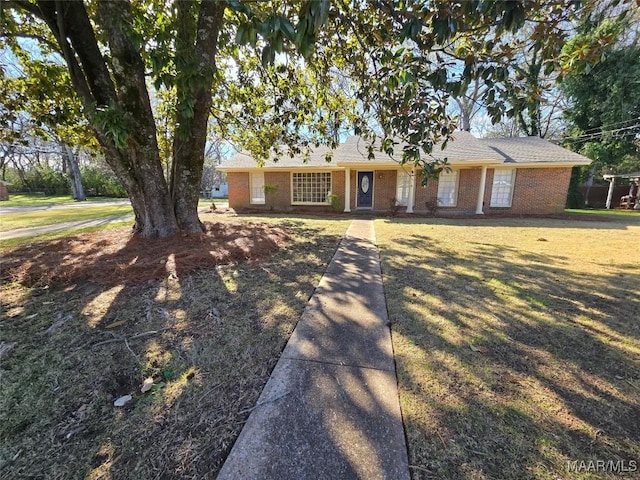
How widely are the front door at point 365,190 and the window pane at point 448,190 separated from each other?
3312 millimetres

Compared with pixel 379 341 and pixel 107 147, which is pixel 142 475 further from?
pixel 107 147

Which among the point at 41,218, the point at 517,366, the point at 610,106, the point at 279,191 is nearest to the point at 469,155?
the point at 279,191

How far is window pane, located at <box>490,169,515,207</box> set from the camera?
13.1 metres

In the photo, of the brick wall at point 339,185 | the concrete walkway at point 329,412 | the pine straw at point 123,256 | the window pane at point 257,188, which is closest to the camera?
the concrete walkway at point 329,412

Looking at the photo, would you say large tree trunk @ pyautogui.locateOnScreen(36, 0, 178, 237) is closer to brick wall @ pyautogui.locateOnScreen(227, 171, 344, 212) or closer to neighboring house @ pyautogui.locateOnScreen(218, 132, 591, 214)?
neighboring house @ pyautogui.locateOnScreen(218, 132, 591, 214)

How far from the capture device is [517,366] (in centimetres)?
216

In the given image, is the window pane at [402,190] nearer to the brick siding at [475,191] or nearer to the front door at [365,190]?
the brick siding at [475,191]

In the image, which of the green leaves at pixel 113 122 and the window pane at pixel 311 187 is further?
the window pane at pixel 311 187

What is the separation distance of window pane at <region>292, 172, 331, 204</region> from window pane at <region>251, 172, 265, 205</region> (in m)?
1.93

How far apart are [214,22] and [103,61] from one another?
6.45 feet

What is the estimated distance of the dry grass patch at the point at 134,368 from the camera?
1.43 metres
